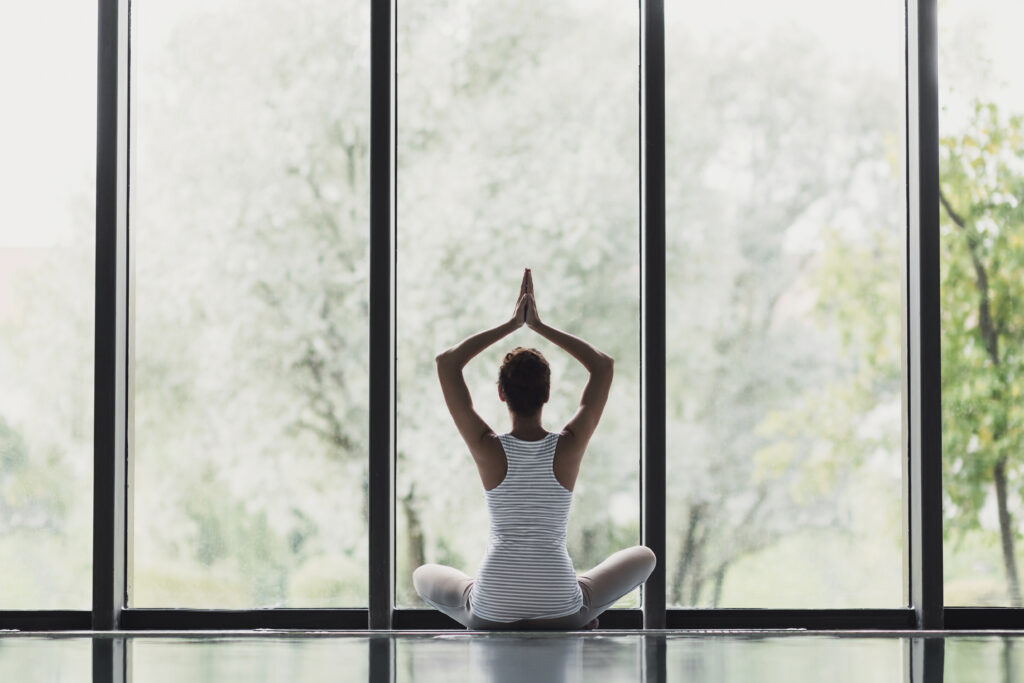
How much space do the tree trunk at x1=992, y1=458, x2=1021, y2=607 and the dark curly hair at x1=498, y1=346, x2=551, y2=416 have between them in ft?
4.56

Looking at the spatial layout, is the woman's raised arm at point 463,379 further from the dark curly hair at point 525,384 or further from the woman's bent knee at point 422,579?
the woman's bent knee at point 422,579

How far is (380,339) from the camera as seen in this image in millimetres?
2695

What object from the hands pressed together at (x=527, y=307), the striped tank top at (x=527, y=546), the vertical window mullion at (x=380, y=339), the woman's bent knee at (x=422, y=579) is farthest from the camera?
the vertical window mullion at (x=380, y=339)

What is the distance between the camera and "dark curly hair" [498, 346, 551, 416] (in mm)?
2332

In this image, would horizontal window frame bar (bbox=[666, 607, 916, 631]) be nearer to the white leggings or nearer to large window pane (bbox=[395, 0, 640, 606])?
large window pane (bbox=[395, 0, 640, 606])

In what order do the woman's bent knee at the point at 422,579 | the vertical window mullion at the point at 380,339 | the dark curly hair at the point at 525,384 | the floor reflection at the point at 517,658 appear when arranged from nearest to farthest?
the floor reflection at the point at 517,658 → the dark curly hair at the point at 525,384 → the woman's bent knee at the point at 422,579 → the vertical window mullion at the point at 380,339

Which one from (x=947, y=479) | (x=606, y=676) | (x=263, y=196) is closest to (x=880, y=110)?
(x=947, y=479)

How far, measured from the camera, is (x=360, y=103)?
2756 millimetres

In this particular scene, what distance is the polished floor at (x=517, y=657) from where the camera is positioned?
4.98 ft

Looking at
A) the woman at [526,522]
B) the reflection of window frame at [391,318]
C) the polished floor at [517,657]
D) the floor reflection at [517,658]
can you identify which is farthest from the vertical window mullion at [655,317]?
the floor reflection at [517,658]

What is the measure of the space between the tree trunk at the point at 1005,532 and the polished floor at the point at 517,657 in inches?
33.0

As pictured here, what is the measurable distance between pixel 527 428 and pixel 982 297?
1.40m

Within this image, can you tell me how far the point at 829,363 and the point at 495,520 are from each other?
3.64 ft

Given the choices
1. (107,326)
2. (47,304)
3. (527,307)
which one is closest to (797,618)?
(527,307)
